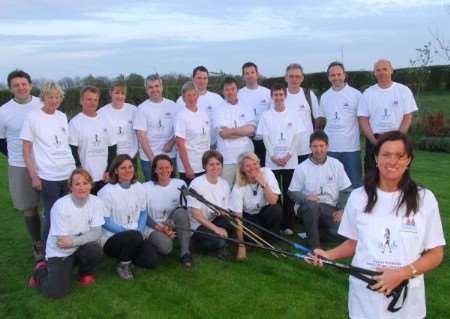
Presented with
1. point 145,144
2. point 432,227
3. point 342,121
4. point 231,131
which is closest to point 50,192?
point 145,144

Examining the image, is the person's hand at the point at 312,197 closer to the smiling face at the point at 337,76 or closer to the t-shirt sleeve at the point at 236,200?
the t-shirt sleeve at the point at 236,200

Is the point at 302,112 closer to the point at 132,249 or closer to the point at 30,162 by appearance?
the point at 132,249

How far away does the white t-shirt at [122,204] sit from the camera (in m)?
4.90

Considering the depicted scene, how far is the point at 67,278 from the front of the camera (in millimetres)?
4523

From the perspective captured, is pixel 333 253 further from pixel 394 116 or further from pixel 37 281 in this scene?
pixel 394 116

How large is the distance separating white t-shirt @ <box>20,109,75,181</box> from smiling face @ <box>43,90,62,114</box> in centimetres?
6

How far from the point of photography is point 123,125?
5.69 metres

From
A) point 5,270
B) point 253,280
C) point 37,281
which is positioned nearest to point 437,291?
point 253,280

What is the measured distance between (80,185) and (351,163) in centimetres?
334

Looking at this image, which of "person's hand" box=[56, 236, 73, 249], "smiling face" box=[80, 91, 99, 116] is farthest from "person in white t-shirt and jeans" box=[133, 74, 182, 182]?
"person's hand" box=[56, 236, 73, 249]

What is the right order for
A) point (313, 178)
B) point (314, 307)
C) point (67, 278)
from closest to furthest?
point (314, 307) → point (67, 278) → point (313, 178)

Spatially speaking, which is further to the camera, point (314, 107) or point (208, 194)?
point (314, 107)

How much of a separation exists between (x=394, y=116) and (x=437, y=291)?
225cm

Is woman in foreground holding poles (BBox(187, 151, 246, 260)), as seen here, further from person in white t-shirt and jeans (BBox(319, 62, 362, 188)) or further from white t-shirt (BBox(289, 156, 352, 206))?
person in white t-shirt and jeans (BBox(319, 62, 362, 188))
